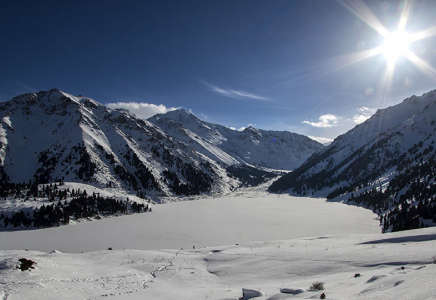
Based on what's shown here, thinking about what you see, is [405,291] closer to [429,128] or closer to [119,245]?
[119,245]

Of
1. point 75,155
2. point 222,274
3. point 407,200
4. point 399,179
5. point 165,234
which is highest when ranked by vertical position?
point 75,155

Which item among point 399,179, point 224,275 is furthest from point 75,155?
point 399,179

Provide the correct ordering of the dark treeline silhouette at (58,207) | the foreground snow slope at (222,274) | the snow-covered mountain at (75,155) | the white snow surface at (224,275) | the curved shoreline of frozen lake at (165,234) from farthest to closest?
the snow-covered mountain at (75,155) → the dark treeline silhouette at (58,207) → the curved shoreline of frozen lake at (165,234) → the foreground snow slope at (222,274) → the white snow surface at (224,275)

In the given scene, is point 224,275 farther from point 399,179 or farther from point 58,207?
point 399,179

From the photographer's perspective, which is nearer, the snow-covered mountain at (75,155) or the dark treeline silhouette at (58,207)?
the dark treeline silhouette at (58,207)

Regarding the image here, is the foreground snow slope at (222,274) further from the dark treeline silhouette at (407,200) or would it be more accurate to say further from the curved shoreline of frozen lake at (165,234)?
the dark treeline silhouette at (407,200)

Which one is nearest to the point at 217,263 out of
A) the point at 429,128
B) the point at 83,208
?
the point at 83,208

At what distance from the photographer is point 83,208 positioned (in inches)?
3521

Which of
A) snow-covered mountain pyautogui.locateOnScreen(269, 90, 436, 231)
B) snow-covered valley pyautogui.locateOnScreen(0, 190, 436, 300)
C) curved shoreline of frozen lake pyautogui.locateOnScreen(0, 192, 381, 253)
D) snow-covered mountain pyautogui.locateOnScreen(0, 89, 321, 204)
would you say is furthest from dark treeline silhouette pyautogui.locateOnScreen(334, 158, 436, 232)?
snow-covered mountain pyautogui.locateOnScreen(0, 89, 321, 204)

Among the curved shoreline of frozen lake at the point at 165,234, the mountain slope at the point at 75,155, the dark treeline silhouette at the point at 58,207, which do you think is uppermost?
the mountain slope at the point at 75,155

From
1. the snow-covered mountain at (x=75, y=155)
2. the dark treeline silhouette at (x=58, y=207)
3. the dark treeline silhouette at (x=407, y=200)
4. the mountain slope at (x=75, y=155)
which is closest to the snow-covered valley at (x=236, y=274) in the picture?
the dark treeline silhouette at (x=407, y=200)

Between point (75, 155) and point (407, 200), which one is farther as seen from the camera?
point (75, 155)

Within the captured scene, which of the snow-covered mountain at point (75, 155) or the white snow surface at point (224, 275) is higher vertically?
the snow-covered mountain at point (75, 155)

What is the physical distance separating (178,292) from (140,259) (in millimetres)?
12932
